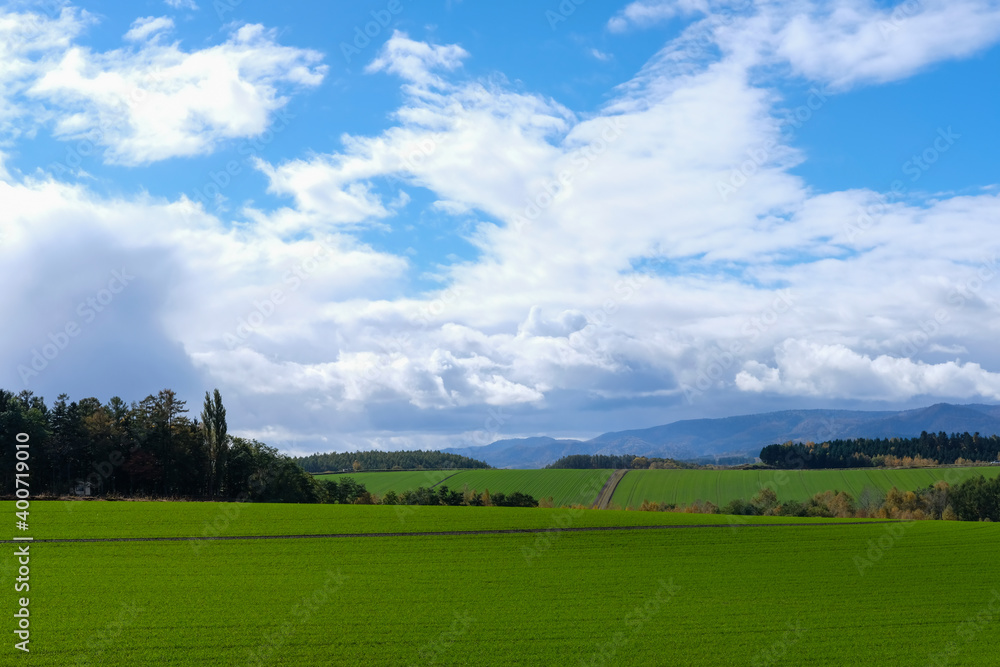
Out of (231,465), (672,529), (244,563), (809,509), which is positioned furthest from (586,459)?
(244,563)

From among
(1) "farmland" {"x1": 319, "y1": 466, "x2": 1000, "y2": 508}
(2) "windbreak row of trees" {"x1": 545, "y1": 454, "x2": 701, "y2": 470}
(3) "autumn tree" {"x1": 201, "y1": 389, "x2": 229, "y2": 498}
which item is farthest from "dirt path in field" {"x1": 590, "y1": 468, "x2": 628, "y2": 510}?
(3) "autumn tree" {"x1": 201, "y1": 389, "x2": 229, "y2": 498}

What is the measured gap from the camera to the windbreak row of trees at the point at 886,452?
517 ft

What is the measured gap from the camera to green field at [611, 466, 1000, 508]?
11750cm

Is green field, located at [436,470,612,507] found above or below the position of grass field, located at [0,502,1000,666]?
below

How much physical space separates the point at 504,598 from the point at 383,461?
148m

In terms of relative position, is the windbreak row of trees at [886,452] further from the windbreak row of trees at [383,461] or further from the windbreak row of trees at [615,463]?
the windbreak row of trees at [383,461]

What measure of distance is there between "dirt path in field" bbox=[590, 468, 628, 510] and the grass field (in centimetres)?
7333

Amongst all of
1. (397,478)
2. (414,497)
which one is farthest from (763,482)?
(414,497)

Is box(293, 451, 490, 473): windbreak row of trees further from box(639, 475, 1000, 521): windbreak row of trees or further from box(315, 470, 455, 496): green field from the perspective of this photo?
box(639, 475, 1000, 521): windbreak row of trees

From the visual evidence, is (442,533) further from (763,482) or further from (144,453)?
(763,482)

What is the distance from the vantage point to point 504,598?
29.9 metres

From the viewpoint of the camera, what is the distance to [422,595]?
29.9m

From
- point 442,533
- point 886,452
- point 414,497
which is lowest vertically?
point 886,452

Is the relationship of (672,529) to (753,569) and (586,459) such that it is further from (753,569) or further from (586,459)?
(586,459)
